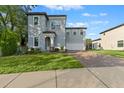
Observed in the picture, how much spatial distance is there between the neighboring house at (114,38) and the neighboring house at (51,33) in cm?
Answer: 690

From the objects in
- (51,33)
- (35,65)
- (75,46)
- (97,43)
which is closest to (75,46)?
(75,46)

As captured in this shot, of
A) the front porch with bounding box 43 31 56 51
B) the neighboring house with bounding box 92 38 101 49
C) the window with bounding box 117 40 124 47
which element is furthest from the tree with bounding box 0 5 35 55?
the neighboring house with bounding box 92 38 101 49

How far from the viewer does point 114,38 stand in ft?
131

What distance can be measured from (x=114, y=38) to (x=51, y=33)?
1591 cm

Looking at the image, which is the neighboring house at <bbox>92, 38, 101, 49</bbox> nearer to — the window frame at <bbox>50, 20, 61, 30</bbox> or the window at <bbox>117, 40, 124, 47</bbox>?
the window at <bbox>117, 40, 124, 47</bbox>

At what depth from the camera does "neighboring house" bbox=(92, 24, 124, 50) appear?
3709 cm

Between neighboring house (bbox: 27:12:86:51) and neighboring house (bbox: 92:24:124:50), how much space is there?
272 inches

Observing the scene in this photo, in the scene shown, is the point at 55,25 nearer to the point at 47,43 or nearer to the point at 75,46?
the point at 47,43

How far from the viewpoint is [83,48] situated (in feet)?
122

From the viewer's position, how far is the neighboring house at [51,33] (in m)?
28.9
